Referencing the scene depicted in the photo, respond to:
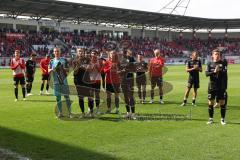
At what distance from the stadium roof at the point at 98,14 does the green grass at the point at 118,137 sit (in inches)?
1707

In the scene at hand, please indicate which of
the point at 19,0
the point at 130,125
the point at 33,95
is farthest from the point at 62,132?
the point at 19,0

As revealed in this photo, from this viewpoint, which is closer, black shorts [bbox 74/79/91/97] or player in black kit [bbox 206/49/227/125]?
player in black kit [bbox 206/49/227/125]

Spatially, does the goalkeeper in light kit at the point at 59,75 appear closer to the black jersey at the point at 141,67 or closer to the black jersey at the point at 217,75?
the black jersey at the point at 141,67

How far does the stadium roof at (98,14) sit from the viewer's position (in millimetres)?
56188

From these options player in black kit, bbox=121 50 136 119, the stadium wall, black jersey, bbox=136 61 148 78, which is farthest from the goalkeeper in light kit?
the stadium wall

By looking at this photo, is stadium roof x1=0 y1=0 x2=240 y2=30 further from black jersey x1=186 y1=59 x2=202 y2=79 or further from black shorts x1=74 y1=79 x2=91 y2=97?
black shorts x1=74 y1=79 x2=91 y2=97

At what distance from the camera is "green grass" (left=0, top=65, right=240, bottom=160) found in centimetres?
841

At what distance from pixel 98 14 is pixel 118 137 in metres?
56.3

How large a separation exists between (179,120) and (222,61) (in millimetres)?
2209

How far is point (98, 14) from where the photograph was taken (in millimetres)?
65000

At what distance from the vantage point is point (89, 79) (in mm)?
13000

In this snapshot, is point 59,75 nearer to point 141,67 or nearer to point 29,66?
point 141,67

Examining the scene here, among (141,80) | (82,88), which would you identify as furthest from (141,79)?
(82,88)

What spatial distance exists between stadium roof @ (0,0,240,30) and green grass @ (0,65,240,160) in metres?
43.4
